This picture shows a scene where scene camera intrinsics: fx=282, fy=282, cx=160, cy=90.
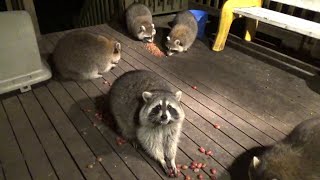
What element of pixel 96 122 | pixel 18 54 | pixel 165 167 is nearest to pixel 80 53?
pixel 18 54

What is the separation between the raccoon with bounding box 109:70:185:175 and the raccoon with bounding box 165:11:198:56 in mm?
1582

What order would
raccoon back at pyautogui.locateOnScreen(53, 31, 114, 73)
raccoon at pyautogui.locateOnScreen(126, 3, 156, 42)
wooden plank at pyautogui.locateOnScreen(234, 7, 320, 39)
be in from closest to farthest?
wooden plank at pyautogui.locateOnScreen(234, 7, 320, 39)
raccoon back at pyautogui.locateOnScreen(53, 31, 114, 73)
raccoon at pyautogui.locateOnScreen(126, 3, 156, 42)

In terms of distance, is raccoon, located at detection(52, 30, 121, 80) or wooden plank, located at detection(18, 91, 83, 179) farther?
raccoon, located at detection(52, 30, 121, 80)

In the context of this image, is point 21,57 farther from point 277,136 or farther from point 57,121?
point 277,136

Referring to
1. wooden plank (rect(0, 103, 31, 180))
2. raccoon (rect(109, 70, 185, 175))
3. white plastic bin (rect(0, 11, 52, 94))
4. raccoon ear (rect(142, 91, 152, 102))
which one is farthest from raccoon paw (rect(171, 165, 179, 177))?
white plastic bin (rect(0, 11, 52, 94))

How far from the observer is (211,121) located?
2.67m

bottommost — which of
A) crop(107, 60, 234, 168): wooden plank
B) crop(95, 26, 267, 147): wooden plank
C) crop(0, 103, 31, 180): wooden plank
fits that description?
crop(0, 103, 31, 180): wooden plank

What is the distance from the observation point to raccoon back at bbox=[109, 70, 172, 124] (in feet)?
7.34

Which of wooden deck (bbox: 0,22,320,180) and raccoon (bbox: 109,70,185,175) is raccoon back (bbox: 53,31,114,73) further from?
raccoon (bbox: 109,70,185,175)

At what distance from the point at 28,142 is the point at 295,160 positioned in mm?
2055

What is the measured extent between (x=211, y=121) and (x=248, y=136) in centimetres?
36

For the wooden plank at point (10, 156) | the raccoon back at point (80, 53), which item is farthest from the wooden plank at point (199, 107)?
the wooden plank at point (10, 156)

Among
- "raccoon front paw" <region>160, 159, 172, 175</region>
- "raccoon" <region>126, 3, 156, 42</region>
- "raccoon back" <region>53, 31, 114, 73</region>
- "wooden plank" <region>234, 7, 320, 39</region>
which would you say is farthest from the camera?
"raccoon" <region>126, 3, 156, 42</region>

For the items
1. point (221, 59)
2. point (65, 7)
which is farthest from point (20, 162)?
point (65, 7)
